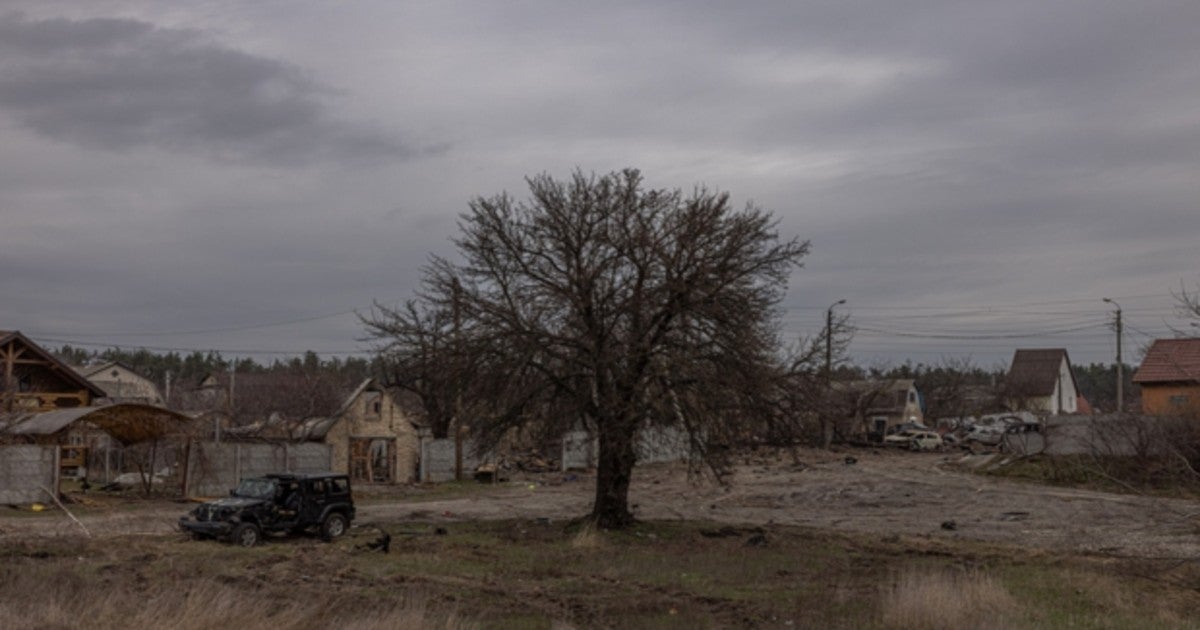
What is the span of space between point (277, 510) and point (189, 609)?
48.4ft

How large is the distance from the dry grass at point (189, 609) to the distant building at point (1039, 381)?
3448 inches

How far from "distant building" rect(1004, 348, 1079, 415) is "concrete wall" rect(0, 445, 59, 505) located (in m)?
79.3

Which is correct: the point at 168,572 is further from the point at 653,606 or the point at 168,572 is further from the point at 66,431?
the point at 66,431

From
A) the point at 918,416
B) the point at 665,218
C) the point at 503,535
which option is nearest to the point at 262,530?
the point at 503,535

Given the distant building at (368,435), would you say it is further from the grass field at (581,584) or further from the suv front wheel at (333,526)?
the grass field at (581,584)

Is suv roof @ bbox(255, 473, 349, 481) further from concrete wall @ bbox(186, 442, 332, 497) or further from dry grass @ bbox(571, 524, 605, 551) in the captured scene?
concrete wall @ bbox(186, 442, 332, 497)

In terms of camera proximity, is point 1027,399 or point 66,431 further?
point 1027,399

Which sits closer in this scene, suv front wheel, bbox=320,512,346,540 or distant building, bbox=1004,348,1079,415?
suv front wheel, bbox=320,512,346,540

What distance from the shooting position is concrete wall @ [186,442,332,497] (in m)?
41.3

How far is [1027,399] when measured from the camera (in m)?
97.5

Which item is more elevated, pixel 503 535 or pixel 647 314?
pixel 647 314

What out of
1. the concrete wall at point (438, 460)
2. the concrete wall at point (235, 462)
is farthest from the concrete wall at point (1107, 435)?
the concrete wall at point (235, 462)

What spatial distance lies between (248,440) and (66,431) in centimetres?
849

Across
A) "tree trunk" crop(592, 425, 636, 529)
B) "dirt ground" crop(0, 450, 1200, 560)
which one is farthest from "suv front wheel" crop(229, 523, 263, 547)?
"tree trunk" crop(592, 425, 636, 529)
